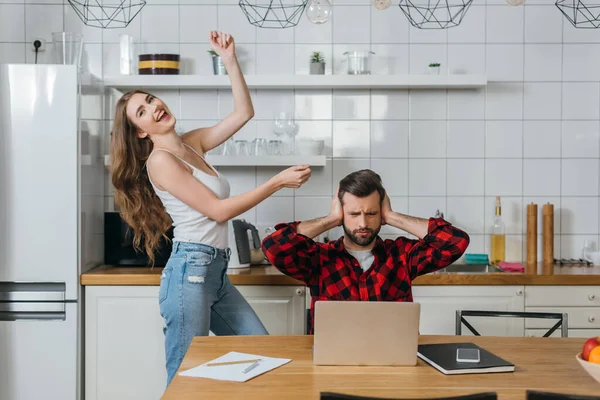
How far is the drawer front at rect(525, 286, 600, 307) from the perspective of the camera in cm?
349

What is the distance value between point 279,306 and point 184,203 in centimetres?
88

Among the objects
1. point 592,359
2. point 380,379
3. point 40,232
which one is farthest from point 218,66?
point 592,359

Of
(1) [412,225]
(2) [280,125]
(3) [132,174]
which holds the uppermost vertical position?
(2) [280,125]

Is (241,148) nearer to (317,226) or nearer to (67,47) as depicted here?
(67,47)

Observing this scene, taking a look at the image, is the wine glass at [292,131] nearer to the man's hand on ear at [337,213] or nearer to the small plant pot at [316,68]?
the small plant pot at [316,68]

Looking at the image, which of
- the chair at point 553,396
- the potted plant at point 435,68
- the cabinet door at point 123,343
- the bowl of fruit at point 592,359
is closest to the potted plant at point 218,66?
the potted plant at point 435,68

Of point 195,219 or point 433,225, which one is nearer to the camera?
point 433,225

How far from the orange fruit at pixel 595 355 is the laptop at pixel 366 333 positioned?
1.38 feet

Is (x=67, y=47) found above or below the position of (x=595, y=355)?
above

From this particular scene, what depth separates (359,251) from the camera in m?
2.59

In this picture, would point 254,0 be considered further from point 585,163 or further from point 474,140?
point 585,163

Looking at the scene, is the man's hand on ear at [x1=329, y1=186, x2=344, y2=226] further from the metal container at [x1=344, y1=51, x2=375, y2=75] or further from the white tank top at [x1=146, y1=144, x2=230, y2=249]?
the metal container at [x1=344, y1=51, x2=375, y2=75]

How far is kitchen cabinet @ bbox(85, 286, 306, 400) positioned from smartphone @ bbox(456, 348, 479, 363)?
1.46 meters

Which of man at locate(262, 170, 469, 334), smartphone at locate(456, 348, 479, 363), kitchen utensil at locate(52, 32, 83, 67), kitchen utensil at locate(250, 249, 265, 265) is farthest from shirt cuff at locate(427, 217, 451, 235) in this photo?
kitchen utensil at locate(52, 32, 83, 67)
